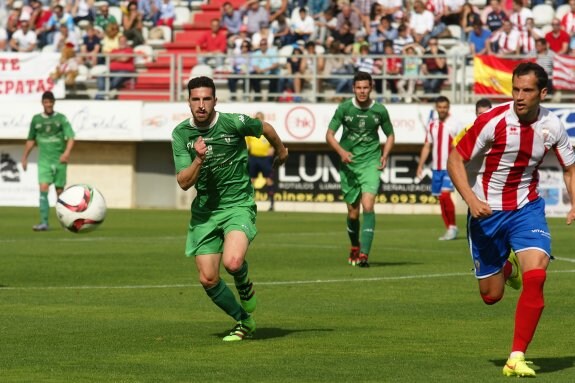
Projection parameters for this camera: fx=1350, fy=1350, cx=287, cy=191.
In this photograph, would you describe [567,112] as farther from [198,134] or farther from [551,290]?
[198,134]

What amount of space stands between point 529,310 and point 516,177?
1013 millimetres

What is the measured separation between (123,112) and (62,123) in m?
→ 9.59

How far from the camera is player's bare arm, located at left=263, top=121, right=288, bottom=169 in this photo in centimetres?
1055

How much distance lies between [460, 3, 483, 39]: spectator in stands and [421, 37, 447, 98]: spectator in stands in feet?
4.29

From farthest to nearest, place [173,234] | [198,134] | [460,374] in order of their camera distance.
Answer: [173,234], [198,134], [460,374]

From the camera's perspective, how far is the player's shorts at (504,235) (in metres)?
9.11

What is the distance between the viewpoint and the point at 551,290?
577 inches

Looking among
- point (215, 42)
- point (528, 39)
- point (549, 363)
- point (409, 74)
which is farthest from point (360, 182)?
point (215, 42)

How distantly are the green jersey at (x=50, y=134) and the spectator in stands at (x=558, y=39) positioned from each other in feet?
41.4

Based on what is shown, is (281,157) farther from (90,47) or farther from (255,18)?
(90,47)

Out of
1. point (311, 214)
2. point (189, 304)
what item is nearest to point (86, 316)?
point (189, 304)

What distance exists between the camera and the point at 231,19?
37062 millimetres

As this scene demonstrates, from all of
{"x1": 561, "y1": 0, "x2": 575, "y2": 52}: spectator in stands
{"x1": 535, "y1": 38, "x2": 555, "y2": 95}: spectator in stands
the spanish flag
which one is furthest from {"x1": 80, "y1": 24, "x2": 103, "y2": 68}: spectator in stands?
{"x1": 561, "y1": 0, "x2": 575, "y2": 52}: spectator in stands

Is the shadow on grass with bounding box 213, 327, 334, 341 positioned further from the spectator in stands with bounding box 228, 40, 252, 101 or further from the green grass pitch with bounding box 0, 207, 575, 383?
the spectator in stands with bounding box 228, 40, 252, 101
